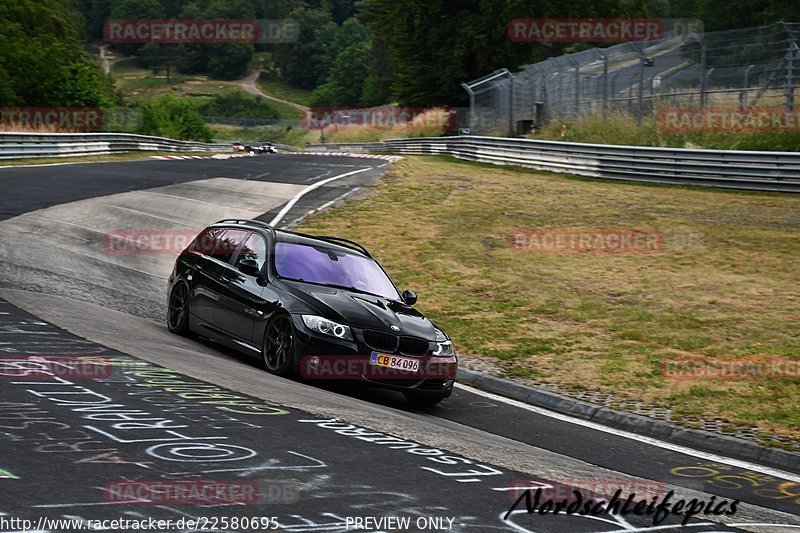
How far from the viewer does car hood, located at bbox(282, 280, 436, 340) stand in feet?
31.7

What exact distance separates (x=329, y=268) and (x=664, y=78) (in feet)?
71.4

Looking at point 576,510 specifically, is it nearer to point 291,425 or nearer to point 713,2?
point 291,425

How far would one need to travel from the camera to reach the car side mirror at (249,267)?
35.1 feet

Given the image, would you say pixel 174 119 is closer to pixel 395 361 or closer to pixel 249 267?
pixel 249 267

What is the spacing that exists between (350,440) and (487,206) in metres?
18.8

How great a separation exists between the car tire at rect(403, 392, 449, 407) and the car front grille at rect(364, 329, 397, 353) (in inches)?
22.2

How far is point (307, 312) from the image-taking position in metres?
9.72
